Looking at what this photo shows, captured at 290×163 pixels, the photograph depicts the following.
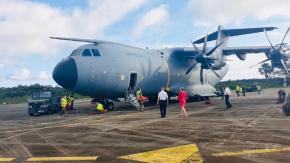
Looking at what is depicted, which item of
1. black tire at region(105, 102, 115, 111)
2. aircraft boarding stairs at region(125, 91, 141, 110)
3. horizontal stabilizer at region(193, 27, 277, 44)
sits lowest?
A: black tire at region(105, 102, 115, 111)

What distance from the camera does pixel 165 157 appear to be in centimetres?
806

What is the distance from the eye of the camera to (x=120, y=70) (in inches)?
938

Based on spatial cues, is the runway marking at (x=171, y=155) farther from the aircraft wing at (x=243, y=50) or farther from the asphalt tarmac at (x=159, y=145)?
the aircraft wing at (x=243, y=50)

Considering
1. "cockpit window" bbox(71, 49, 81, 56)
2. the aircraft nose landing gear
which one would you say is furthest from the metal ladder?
"cockpit window" bbox(71, 49, 81, 56)

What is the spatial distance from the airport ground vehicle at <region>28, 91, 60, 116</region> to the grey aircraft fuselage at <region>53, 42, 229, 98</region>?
474cm

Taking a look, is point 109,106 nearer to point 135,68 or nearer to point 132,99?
point 132,99

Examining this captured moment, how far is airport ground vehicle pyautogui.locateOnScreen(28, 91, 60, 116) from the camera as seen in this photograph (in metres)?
25.6

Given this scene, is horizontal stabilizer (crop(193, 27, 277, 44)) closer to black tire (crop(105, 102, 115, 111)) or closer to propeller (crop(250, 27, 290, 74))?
propeller (crop(250, 27, 290, 74))

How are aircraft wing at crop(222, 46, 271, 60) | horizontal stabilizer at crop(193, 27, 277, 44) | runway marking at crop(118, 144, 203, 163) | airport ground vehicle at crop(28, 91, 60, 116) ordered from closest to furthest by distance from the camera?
1. runway marking at crop(118, 144, 203, 163)
2. airport ground vehicle at crop(28, 91, 60, 116)
3. aircraft wing at crop(222, 46, 271, 60)
4. horizontal stabilizer at crop(193, 27, 277, 44)

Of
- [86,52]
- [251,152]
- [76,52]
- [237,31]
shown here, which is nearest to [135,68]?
[86,52]

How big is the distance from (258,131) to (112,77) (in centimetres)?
1305

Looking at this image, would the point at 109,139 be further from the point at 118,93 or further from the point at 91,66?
the point at 118,93

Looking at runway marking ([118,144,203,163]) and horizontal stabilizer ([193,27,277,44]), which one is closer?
runway marking ([118,144,203,163])

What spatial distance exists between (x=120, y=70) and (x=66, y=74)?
408cm
